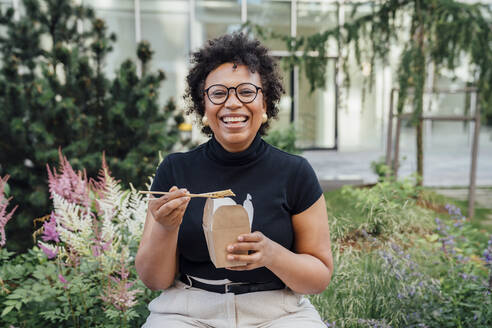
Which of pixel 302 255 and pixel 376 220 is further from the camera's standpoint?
pixel 376 220

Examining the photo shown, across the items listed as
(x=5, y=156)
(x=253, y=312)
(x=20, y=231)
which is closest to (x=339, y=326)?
(x=253, y=312)

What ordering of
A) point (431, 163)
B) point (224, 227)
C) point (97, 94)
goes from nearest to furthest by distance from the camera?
point (224, 227)
point (97, 94)
point (431, 163)

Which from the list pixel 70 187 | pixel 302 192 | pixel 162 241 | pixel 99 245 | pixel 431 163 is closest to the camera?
pixel 162 241

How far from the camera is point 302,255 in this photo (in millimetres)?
1413

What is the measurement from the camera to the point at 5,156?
3.58 meters

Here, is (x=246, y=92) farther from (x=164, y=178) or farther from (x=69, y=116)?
(x=69, y=116)

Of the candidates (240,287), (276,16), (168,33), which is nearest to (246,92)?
(240,287)

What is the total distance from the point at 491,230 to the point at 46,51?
16.0ft

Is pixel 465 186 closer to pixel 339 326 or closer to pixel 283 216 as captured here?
pixel 339 326

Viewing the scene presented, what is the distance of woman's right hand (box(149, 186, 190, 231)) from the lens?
120 centimetres

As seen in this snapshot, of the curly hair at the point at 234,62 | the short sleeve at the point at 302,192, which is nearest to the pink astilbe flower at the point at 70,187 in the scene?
the curly hair at the point at 234,62

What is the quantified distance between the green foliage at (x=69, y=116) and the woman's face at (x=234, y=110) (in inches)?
83.0

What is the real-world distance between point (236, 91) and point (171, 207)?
1.56 ft

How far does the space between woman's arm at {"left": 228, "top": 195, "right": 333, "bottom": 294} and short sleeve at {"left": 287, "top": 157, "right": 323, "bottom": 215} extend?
0.02m
